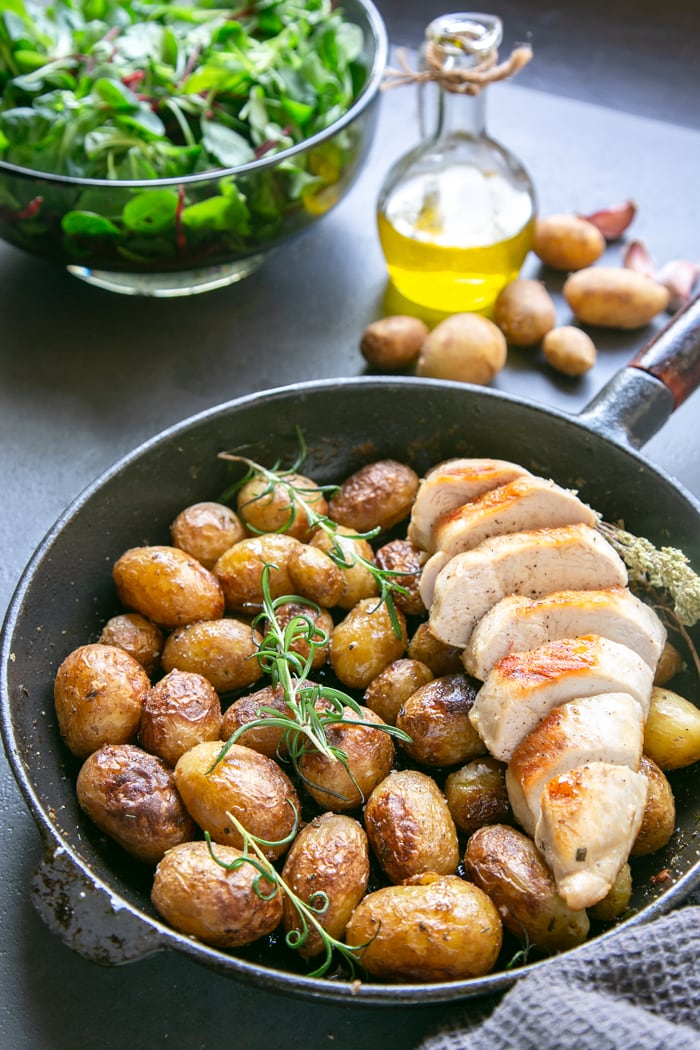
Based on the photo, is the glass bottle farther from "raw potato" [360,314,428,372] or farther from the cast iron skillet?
the cast iron skillet

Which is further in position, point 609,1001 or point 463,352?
point 463,352

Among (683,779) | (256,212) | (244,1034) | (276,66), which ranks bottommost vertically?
(244,1034)

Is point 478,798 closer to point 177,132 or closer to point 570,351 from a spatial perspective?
point 570,351

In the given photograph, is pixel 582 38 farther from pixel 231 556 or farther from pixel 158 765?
pixel 158 765

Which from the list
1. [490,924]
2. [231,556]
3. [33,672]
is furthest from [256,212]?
[490,924]

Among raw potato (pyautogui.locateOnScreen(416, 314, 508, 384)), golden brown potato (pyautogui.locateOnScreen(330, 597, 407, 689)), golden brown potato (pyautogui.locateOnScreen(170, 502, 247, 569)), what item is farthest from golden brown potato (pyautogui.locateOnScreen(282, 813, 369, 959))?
raw potato (pyautogui.locateOnScreen(416, 314, 508, 384))

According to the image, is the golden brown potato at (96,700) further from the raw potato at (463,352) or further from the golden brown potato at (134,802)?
the raw potato at (463,352)

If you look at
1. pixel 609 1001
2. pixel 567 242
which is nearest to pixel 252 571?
pixel 609 1001
